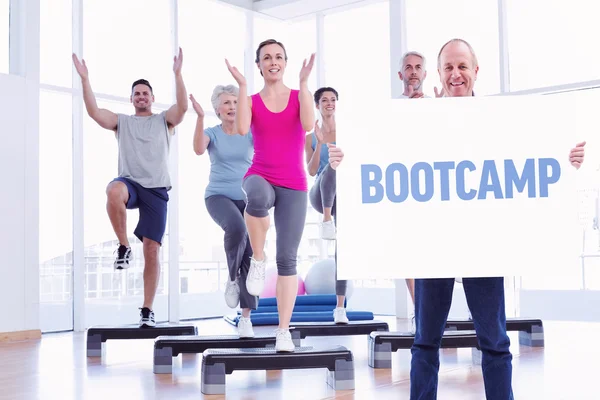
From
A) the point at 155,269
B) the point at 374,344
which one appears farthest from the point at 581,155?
the point at 155,269

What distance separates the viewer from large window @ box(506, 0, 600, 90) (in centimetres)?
663

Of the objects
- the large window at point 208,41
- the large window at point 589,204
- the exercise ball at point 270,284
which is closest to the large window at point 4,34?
the large window at point 208,41

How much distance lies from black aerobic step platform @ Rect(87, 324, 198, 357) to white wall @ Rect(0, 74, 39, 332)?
5.48ft

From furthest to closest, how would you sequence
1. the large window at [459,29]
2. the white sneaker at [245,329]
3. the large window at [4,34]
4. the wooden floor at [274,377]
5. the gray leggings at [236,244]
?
the large window at [459,29]
the large window at [4,34]
the gray leggings at [236,244]
the white sneaker at [245,329]
the wooden floor at [274,377]

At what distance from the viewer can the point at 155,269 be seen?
4727 mm

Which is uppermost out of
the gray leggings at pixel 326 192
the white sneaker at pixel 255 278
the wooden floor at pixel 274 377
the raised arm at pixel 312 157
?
the raised arm at pixel 312 157

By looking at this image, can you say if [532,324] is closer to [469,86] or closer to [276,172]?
[276,172]

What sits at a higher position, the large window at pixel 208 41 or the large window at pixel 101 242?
the large window at pixel 208 41

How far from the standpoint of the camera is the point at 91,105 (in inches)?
185

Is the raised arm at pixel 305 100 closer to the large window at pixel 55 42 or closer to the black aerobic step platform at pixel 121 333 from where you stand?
the black aerobic step platform at pixel 121 333

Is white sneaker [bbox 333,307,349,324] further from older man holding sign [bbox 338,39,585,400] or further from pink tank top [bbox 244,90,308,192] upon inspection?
older man holding sign [bbox 338,39,585,400]

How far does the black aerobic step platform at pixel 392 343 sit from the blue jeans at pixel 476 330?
172 cm

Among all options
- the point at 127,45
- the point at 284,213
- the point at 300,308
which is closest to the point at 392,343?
the point at 284,213

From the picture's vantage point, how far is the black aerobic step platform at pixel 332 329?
185 inches
